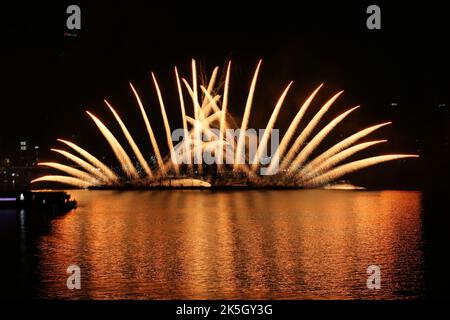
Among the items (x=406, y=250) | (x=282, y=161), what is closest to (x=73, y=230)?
(x=406, y=250)

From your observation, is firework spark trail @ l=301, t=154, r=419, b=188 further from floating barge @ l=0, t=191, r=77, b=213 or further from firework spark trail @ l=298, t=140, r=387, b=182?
floating barge @ l=0, t=191, r=77, b=213

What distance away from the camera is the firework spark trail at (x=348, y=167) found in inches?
2749

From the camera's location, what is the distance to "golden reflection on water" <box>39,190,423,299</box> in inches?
928

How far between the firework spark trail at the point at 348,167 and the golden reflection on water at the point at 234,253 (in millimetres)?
14842

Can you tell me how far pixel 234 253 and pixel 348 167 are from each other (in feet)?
146

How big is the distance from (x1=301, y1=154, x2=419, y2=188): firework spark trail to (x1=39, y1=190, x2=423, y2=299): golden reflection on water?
14.8 m

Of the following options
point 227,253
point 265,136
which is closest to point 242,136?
point 265,136

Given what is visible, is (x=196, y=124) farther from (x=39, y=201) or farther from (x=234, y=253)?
(x=234, y=253)

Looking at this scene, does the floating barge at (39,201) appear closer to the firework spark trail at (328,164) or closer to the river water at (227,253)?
the river water at (227,253)

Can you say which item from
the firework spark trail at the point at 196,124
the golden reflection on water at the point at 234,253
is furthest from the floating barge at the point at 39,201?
the firework spark trail at the point at 196,124

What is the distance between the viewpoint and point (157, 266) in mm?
27984

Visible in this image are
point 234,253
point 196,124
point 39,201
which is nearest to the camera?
point 234,253

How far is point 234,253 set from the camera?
102 feet
